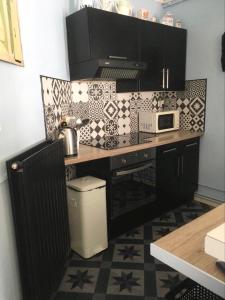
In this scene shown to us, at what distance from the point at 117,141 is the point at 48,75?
954 millimetres

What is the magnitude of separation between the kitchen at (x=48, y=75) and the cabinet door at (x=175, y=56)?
0.10 metres

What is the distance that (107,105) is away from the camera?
8.81 ft

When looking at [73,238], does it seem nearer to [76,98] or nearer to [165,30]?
[76,98]

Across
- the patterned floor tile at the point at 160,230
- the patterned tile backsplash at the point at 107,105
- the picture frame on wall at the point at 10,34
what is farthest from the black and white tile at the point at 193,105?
the picture frame on wall at the point at 10,34

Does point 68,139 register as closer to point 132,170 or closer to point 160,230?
point 132,170

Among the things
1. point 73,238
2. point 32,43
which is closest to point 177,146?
point 73,238

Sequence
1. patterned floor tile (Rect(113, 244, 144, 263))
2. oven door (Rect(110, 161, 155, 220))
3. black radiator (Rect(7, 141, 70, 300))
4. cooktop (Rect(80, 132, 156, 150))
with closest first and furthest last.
A: black radiator (Rect(7, 141, 70, 300)) → patterned floor tile (Rect(113, 244, 144, 263)) → oven door (Rect(110, 161, 155, 220)) → cooktop (Rect(80, 132, 156, 150))

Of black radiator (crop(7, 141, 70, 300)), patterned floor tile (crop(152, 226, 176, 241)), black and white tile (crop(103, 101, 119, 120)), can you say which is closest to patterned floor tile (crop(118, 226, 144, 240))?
patterned floor tile (crop(152, 226, 176, 241))

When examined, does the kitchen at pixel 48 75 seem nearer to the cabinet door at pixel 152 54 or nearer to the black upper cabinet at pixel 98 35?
the black upper cabinet at pixel 98 35

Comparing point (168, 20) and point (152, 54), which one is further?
point (168, 20)

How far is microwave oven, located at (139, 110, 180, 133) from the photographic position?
9.22 feet

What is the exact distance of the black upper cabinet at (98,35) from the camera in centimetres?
202

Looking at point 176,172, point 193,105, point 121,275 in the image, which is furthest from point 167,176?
point 121,275

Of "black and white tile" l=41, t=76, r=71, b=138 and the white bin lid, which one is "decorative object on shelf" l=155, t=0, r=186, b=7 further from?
the white bin lid
